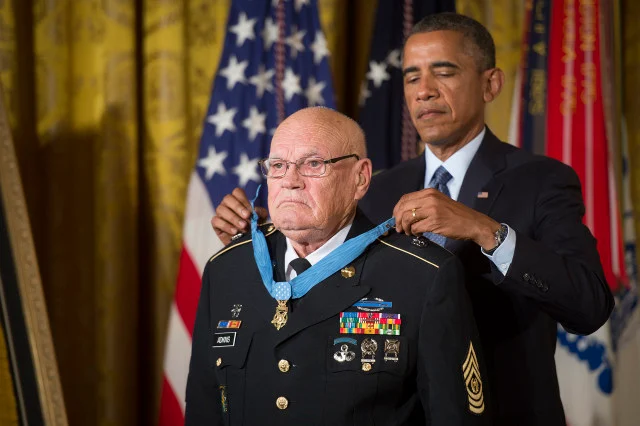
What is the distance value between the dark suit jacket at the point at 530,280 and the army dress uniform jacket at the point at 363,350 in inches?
10.0

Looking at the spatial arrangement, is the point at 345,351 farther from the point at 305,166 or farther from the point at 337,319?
the point at 305,166

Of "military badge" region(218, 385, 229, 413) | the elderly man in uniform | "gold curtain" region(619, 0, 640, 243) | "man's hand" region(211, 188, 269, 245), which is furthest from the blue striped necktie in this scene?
"gold curtain" region(619, 0, 640, 243)

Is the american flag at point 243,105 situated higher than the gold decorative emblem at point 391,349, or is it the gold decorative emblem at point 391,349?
the american flag at point 243,105

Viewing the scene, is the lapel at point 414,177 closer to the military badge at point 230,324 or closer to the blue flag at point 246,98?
the military badge at point 230,324

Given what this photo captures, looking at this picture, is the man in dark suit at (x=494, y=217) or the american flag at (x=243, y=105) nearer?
the man in dark suit at (x=494, y=217)

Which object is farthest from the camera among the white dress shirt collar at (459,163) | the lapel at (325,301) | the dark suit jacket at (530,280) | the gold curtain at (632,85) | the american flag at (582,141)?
the gold curtain at (632,85)

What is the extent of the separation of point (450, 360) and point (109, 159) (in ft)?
7.61

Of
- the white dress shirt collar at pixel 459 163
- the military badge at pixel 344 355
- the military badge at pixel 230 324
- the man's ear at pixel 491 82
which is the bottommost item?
Answer: the military badge at pixel 344 355

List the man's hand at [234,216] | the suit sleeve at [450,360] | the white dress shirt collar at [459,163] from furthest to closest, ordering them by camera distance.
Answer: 1. the white dress shirt collar at [459,163]
2. the man's hand at [234,216]
3. the suit sleeve at [450,360]

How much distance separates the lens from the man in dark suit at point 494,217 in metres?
2.05

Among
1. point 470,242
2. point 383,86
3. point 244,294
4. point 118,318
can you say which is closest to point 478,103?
point 470,242

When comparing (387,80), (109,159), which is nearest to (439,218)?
(387,80)

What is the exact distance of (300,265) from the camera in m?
2.04

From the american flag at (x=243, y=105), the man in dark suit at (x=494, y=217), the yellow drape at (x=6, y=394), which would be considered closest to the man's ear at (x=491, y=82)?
the man in dark suit at (x=494, y=217)
